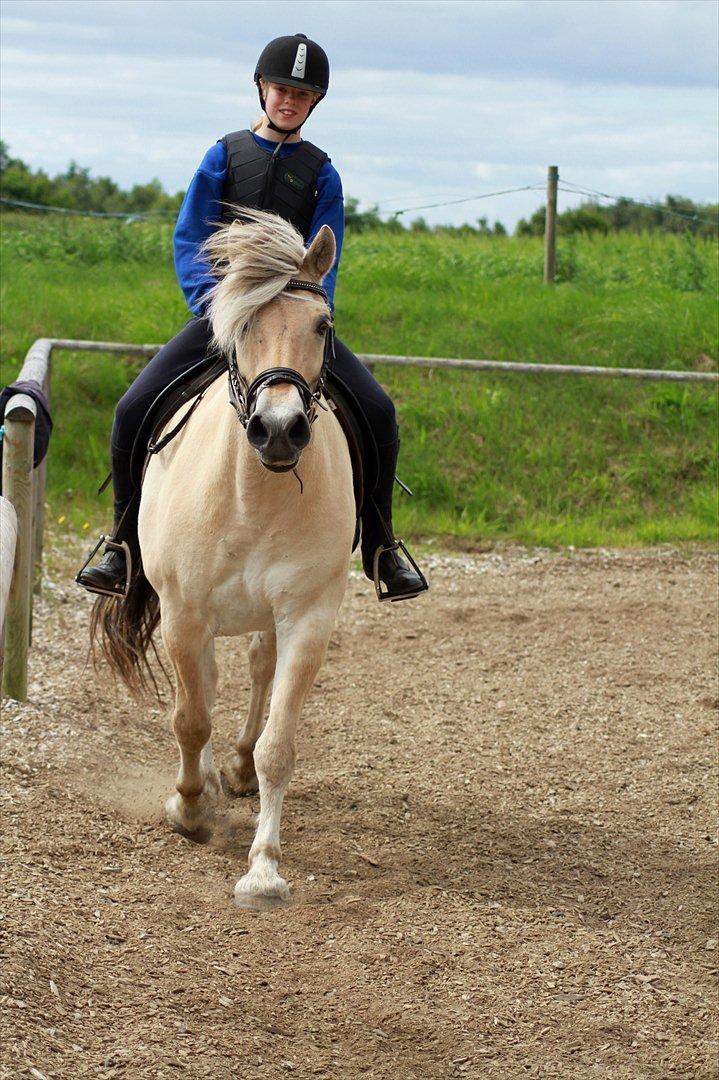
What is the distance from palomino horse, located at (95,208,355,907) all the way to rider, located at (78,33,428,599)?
37 cm

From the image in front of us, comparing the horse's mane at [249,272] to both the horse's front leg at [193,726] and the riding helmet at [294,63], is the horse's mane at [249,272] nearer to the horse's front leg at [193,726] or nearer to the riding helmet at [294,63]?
the riding helmet at [294,63]

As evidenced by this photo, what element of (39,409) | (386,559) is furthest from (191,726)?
(39,409)

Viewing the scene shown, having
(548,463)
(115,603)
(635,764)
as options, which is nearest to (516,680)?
(635,764)

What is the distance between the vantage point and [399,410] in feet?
36.1

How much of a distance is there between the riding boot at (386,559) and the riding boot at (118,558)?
1.01 metres

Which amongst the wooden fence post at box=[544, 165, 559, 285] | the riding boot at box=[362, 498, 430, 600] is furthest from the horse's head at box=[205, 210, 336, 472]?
the wooden fence post at box=[544, 165, 559, 285]

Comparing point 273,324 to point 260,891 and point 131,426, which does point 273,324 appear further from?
point 260,891

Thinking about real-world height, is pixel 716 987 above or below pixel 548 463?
below

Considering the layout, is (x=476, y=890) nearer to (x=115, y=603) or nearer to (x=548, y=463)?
(x=115, y=603)

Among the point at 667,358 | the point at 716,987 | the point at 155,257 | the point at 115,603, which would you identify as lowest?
the point at 716,987

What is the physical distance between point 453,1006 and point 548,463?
758 centimetres

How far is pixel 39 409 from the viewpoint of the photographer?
18.9 ft

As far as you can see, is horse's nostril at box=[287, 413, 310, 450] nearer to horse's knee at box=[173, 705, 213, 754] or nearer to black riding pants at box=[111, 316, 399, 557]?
black riding pants at box=[111, 316, 399, 557]

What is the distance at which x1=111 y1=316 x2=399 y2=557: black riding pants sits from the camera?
191 inches
